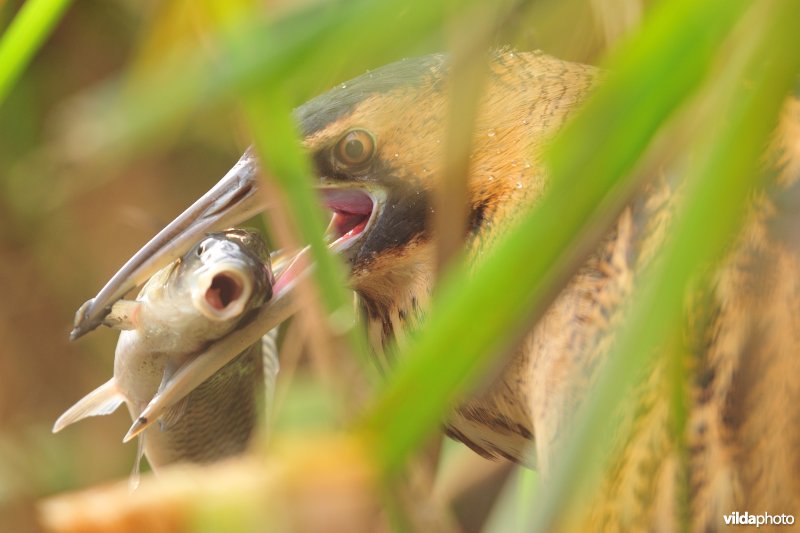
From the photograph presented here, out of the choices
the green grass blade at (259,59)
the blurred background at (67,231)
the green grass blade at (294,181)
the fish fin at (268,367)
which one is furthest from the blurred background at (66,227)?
the green grass blade at (294,181)

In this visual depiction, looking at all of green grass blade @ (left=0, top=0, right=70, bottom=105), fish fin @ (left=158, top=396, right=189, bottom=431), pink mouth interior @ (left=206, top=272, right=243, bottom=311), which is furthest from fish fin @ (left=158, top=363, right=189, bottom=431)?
green grass blade @ (left=0, top=0, right=70, bottom=105)

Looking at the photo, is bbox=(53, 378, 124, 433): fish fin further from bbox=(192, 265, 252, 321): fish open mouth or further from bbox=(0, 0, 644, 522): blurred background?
bbox=(0, 0, 644, 522): blurred background

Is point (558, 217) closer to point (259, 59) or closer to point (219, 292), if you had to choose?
point (259, 59)

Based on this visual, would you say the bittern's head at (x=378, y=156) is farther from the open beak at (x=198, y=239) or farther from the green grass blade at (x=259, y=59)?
the green grass blade at (x=259, y=59)

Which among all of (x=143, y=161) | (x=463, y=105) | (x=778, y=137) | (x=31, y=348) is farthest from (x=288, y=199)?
(x=31, y=348)

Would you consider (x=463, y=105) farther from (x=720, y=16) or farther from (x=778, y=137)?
(x=778, y=137)

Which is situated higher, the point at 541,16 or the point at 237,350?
the point at 541,16
